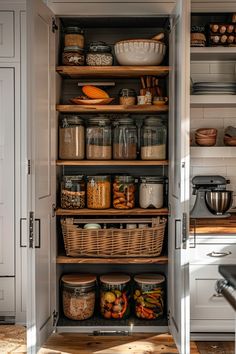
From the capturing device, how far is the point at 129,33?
400 cm

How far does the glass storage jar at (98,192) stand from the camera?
368 centimetres

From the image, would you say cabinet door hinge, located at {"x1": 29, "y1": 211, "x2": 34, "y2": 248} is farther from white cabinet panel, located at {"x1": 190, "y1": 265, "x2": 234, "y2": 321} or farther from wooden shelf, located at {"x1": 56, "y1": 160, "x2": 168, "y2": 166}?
white cabinet panel, located at {"x1": 190, "y1": 265, "x2": 234, "y2": 321}

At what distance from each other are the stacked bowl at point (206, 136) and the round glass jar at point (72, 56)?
98 cm

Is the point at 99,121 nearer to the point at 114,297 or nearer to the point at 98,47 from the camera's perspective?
the point at 98,47

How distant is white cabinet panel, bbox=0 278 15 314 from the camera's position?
12.7 ft

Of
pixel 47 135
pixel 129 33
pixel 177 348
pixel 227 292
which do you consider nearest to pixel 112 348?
pixel 177 348

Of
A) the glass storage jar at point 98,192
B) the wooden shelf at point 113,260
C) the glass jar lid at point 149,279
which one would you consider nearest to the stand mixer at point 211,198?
the wooden shelf at point 113,260

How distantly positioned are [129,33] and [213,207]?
145 centimetres

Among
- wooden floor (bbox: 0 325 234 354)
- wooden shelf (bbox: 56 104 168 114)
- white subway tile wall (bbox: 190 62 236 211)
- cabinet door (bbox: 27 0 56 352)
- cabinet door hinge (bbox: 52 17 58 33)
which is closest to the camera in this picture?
cabinet door (bbox: 27 0 56 352)

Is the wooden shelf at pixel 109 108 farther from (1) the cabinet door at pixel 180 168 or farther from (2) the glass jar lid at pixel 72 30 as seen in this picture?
(2) the glass jar lid at pixel 72 30

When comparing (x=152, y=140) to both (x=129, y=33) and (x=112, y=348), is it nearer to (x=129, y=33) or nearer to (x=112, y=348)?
(x=129, y=33)

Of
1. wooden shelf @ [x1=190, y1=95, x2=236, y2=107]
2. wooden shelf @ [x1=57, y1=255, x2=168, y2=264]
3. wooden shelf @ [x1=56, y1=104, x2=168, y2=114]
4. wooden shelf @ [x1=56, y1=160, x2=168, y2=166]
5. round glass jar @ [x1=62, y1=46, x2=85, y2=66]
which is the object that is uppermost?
round glass jar @ [x1=62, y1=46, x2=85, y2=66]

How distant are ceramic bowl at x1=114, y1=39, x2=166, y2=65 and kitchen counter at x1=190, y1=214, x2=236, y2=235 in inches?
44.6

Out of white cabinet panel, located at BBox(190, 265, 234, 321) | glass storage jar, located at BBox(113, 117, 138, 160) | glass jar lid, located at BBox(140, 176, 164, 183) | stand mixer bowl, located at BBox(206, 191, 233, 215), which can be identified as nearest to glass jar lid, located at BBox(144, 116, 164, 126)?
glass storage jar, located at BBox(113, 117, 138, 160)
